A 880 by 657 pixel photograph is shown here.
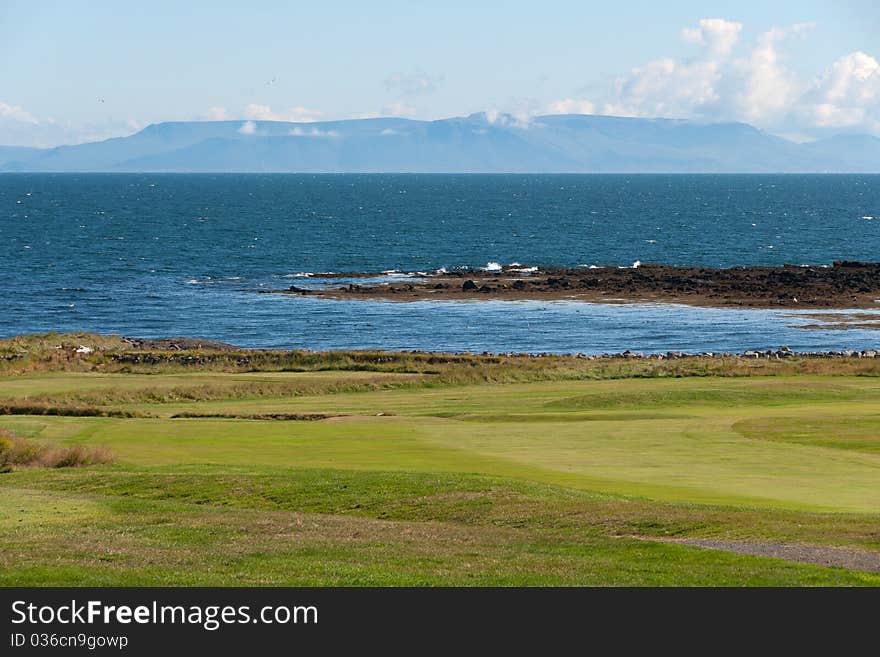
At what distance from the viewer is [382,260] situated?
109 metres

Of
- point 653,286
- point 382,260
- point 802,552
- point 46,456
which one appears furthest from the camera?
point 382,260

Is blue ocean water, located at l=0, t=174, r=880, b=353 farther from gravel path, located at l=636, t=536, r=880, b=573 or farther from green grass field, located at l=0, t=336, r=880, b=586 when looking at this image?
gravel path, located at l=636, t=536, r=880, b=573

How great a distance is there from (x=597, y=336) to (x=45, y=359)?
29.0 meters

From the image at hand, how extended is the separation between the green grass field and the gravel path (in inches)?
14.3

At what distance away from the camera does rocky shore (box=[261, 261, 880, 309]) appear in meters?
79.9

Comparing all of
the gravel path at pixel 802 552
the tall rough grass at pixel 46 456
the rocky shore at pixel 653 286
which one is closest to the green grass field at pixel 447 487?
the gravel path at pixel 802 552

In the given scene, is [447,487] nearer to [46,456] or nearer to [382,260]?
[46,456]

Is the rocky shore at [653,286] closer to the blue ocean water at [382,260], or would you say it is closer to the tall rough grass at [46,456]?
the blue ocean water at [382,260]

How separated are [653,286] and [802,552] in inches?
2785

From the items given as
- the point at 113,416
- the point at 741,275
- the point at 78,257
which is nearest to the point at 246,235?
the point at 78,257

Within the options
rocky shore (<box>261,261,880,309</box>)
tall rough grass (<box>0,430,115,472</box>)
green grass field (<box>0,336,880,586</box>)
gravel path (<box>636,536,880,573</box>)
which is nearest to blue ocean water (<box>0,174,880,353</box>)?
rocky shore (<box>261,261,880,309</box>)

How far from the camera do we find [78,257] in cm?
11044

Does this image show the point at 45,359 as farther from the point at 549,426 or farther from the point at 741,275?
the point at 741,275

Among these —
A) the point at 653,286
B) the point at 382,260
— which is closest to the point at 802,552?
the point at 653,286
